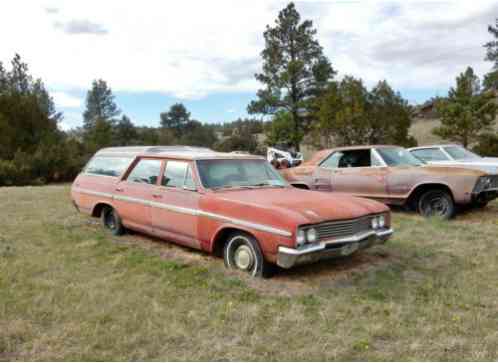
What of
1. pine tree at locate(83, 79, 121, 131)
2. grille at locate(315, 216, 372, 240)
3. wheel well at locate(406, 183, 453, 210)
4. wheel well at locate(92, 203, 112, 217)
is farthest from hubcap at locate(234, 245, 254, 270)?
pine tree at locate(83, 79, 121, 131)

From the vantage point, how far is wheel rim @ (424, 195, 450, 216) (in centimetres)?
788

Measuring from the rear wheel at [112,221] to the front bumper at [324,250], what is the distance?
3.42 m

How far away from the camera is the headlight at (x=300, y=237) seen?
13.2 feet

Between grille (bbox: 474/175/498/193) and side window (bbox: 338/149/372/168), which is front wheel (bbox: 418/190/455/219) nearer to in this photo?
grille (bbox: 474/175/498/193)

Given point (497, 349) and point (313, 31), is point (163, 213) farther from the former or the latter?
point (313, 31)

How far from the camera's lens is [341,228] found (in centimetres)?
439

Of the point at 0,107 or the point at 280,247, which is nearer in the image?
the point at 280,247

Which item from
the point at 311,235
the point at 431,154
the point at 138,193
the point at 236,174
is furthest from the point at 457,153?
the point at 138,193

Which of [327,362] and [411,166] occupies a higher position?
[411,166]

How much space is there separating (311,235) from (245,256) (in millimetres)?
914

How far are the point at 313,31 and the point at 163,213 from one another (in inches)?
1368

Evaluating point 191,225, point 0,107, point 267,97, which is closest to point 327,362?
point 191,225

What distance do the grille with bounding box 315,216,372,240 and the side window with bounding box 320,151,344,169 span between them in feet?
14.2

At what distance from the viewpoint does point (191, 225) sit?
16.8 ft
